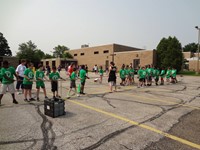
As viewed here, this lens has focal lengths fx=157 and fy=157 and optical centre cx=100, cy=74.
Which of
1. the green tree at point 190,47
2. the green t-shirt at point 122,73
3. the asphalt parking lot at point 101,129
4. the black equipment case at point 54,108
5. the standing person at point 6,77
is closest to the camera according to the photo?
the asphalt parking lot at point 101,129

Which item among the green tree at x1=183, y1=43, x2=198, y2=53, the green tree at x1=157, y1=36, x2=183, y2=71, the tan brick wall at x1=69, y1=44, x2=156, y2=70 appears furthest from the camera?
the green tree at x1=183, y1=43, x2=198, y2=53

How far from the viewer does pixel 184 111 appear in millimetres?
6055

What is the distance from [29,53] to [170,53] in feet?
173

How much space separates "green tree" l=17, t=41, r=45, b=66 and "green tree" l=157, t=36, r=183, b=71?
37.6 m

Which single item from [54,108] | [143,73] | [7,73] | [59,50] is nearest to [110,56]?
[143,73]

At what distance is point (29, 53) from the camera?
63.7m

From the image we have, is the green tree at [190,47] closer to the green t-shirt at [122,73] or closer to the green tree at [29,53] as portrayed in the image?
the green tree at [29,53]

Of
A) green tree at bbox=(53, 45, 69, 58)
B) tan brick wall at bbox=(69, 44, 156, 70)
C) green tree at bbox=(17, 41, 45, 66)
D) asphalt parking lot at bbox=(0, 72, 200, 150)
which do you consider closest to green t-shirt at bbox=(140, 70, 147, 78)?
asphalt parking lot at bbox=(0, 72, 200, 150)

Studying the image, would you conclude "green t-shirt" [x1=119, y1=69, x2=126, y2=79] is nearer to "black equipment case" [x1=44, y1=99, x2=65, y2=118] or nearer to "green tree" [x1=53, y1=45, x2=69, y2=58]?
"black equipment case" [x1=44, y1=99, x2=65, y2=118]

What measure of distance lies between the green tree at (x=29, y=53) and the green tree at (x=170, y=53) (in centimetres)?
3759

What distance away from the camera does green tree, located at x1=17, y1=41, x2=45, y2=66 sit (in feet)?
206

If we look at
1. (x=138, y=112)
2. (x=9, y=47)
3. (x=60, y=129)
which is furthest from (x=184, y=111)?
(x=9, y=47)

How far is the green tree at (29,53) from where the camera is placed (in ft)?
206

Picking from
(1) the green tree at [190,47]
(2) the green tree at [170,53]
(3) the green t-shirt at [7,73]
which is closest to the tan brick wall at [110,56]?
(2) the green tree at [170,53]
